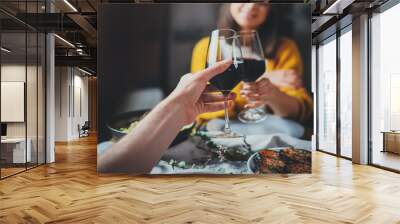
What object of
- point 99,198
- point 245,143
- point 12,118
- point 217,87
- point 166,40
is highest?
point 166,40

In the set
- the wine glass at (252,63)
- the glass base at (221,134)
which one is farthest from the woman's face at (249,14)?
the glass base at (221,134)

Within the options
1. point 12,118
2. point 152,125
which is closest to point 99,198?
point 152,125

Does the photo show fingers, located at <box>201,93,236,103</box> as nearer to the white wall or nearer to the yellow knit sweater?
the yellow knit sweater

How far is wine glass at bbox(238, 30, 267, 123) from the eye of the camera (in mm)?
6547

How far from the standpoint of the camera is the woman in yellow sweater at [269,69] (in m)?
6.55

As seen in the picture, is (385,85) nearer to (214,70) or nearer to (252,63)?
(252,63)

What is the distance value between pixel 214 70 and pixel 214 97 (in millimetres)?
461

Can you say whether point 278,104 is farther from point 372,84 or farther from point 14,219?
point 14,219

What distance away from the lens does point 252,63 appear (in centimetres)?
655

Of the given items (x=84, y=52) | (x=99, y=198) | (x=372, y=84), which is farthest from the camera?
(x=84, y=52)

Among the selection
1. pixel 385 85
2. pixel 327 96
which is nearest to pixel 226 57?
pixel 385 85

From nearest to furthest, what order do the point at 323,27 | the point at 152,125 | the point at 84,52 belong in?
the point at 152,125 < the point at 323,27 < the point at 84,52

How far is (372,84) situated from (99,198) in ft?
20.2

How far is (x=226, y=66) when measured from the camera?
6.56m
